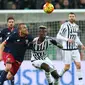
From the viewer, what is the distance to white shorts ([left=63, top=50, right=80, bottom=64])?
42.9 feet

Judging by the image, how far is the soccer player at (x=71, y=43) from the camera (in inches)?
512

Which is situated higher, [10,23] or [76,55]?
[10,23]

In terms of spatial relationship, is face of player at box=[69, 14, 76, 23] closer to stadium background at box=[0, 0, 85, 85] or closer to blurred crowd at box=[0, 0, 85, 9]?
stadium background at box=[0, 0, 85, 85]

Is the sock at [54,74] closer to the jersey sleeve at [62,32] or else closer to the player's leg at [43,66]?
the player's leg at [43,66]

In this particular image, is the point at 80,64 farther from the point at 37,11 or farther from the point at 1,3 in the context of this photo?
the point at 1,3

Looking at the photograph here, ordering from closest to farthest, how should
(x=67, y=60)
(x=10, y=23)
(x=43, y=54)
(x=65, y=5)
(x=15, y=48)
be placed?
1. (x=15, y=48)
2. (x=43, y=54)
3. (x=10, y=23)
4. (x=67, y=60)
5. (x=65, y=5)

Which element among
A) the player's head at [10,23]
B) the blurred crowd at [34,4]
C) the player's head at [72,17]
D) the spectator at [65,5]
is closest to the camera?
the player's head at [10,23]

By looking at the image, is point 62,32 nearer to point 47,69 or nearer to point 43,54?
point 43,54

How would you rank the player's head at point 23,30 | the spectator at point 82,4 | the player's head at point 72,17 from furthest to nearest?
the spectator at point 82,4
the player's head at point 72,17
the player's head at point 23,30

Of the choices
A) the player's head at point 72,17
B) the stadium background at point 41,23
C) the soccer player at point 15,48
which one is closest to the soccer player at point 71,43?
the player's head at point 72,17

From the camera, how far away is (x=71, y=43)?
13.1m

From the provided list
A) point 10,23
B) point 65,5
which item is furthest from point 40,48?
point 65,5

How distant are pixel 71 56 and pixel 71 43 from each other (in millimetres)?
324

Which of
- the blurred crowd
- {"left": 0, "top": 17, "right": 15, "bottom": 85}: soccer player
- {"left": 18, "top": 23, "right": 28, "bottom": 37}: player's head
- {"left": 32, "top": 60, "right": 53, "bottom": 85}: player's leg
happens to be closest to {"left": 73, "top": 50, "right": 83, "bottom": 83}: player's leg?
{"left": 32, "top": 60, "right": 53, "bottom": 85}: player's leg
